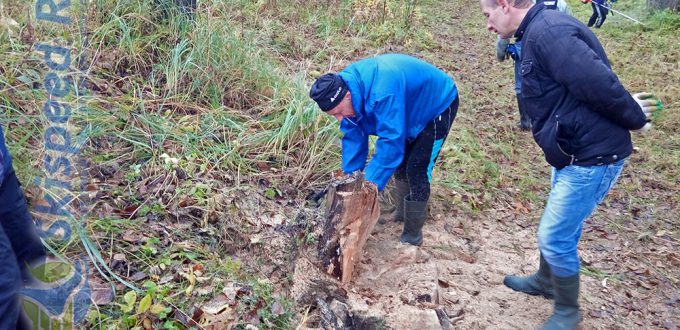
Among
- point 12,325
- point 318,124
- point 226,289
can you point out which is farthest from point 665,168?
point 12,325

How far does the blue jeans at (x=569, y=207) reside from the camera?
2.49 m

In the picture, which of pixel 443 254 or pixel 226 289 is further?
pixel 443 254

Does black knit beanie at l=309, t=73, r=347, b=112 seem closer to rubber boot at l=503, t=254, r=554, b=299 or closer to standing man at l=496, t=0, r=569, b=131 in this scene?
rubber boot at l=503, t=254, r=554, b=299

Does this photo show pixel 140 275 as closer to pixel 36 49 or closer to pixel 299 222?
pixel 299 222

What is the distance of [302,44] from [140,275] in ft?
14.5

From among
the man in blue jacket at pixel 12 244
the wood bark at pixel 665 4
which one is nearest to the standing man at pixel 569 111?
the man in blue jacket at pixel 12 244

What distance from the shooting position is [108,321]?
2514 millimetres

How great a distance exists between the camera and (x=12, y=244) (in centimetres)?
245

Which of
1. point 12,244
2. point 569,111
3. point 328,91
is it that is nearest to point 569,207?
point 569,111

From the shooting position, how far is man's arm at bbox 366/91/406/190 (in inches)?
117

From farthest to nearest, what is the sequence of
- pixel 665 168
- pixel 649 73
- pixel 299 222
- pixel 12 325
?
pixel 649 73
pixel 665 168
pixel 299 222
pixel 12 325

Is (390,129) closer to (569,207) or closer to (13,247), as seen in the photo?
(569,207)

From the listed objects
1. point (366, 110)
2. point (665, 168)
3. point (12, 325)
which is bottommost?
point (665, 168)

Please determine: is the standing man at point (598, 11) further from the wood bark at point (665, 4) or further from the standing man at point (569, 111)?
the standing man at point (569, 111)
